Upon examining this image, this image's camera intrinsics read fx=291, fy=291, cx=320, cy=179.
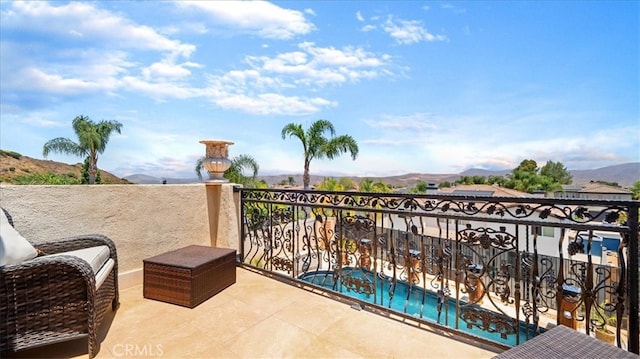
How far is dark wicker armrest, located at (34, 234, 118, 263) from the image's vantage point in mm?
2322

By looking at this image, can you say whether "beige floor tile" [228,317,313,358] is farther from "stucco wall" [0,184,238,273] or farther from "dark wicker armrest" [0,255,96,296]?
"stucco wall" [0,184,238,273]

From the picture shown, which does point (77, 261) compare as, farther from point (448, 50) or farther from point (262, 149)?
point (262, 149)

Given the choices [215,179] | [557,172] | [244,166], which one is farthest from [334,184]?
[557,172]

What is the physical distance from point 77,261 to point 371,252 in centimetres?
231

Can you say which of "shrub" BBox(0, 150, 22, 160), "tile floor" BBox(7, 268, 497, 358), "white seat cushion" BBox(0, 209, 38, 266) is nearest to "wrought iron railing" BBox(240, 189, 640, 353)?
"tile floor" BBox(7, 268, 497, 358)

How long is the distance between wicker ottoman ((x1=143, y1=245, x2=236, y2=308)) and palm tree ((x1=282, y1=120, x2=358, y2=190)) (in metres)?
14.0

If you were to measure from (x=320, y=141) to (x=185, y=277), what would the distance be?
14539 mm

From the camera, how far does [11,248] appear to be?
72.5 inches

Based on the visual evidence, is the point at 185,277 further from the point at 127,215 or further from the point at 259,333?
the point at 127,215

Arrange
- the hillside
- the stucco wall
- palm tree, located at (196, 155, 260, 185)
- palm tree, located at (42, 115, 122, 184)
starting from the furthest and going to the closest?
the hillside → palm tree, located at (42, 115, 122, 184) → palm tree, located at (196, 155, 260, 185) → the stucco wall

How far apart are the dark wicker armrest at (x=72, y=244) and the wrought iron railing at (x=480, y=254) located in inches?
66.1

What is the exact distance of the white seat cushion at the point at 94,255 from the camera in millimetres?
2135

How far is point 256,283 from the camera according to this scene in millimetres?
3377

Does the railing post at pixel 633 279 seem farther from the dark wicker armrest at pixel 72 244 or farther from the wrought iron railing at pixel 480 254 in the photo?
the dark wicker armrest at pixel 72 244
